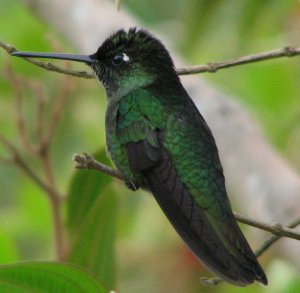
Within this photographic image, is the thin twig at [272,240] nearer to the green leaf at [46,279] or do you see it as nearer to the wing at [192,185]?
the wing at [192,185]

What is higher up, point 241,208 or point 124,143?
point 241,208

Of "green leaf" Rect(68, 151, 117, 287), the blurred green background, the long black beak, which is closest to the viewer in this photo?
the long black beak

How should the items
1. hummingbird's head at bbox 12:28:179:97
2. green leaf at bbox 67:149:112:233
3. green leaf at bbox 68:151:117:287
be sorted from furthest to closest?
hummingbird's head at bbox 12:28:179:97 < green leaf at bbox 67:149:112:233 < green leaf at bbox 68:151:117:287

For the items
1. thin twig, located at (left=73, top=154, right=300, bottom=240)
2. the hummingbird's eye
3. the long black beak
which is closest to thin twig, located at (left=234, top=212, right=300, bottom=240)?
thin twig, located at (left=73, top=154, right=300, bottom=240)

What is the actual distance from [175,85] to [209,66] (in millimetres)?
583

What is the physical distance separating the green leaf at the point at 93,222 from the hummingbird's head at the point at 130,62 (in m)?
0.34

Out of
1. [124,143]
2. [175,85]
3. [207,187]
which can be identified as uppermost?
[175,85]

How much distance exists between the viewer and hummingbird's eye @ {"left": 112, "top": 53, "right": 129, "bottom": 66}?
373 centimetres

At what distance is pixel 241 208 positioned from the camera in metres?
4.39

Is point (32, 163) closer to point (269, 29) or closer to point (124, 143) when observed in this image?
point (269, 29)

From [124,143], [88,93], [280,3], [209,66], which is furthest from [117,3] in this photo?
[88,93]

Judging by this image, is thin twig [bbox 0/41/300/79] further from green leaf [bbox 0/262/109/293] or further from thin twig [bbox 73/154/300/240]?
green leaf [bbox 0/262/109/293]

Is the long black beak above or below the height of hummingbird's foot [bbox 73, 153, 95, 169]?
above

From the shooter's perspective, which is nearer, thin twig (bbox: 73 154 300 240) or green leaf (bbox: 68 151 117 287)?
thin twig (bbox: 73 154 300 240)
